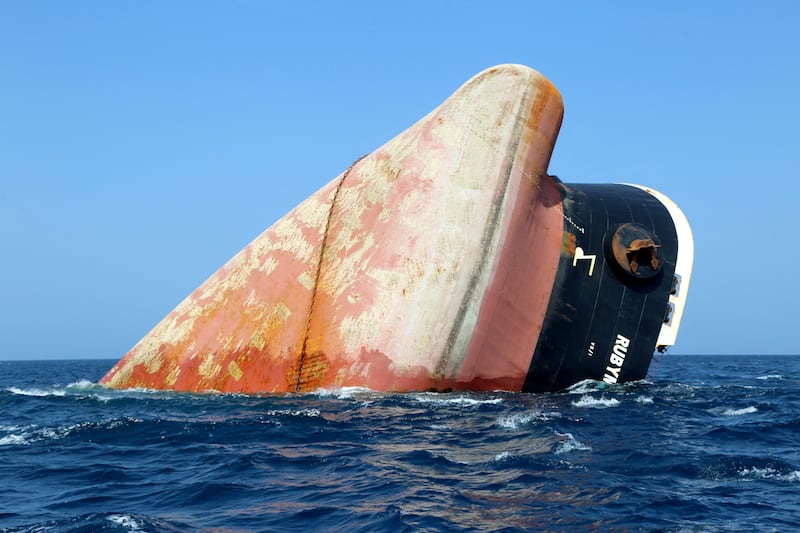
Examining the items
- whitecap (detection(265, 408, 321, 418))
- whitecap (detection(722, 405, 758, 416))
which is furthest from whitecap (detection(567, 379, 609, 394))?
whitecap (detection(265, 408, 321, 418))

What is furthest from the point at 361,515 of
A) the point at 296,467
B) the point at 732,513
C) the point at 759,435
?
the point at 759,435

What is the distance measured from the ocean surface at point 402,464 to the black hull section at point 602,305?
71cm

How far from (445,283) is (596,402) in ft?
11.7

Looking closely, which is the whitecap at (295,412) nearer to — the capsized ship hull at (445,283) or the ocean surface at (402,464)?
the ocean surface at (402,464)

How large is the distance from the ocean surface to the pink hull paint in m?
0.62

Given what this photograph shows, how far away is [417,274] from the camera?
46.7ft

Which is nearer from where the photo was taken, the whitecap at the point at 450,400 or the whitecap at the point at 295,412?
the whitecap at the point at 295,412

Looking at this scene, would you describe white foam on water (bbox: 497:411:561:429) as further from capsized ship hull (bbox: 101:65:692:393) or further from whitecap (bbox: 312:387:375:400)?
whitecap (bbox: 312:387:375:400)

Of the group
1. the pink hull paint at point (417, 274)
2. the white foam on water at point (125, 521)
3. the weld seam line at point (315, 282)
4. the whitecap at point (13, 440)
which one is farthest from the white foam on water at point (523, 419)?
the whitecap at point (13, 440)

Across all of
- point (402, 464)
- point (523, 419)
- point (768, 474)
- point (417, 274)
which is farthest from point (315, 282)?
point (768, 474)

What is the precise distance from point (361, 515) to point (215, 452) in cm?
370

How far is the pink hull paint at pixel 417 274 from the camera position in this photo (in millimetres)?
14219

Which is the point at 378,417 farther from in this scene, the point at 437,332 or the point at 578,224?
the point at 578,224

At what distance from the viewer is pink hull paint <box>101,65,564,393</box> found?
14.2 meters
